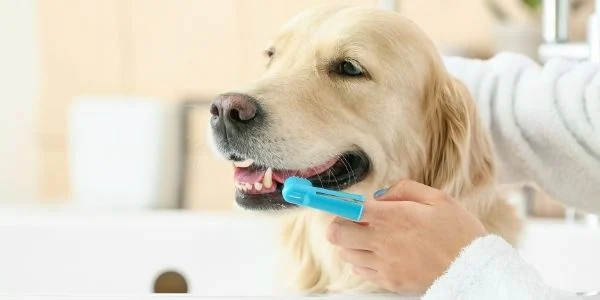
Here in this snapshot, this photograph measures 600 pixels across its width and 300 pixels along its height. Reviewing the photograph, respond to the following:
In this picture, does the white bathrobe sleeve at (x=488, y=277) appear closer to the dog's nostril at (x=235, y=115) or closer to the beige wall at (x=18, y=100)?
the dog's nostril at (x=235, y=115)

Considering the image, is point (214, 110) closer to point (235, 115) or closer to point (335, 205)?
point (235, 115)

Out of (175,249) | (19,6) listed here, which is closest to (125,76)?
(19,6)

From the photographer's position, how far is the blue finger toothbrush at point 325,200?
842 millimetres

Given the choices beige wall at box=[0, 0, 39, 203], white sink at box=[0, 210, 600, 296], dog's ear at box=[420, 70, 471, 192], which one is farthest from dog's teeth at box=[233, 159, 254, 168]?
beige wall at box=[0, 0, 39, 203]

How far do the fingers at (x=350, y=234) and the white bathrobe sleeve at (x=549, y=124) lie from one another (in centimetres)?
41

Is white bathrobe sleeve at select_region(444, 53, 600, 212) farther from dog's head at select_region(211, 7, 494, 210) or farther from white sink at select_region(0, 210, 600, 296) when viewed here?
white sink at select_region(0, 210, 600, 296)

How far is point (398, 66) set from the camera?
42.3 inches

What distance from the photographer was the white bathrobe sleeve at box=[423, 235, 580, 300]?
854mm

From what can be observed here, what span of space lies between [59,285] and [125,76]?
1520 millimetres

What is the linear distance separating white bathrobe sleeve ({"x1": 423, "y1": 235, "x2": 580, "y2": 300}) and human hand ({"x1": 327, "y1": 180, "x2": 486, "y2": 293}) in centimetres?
4

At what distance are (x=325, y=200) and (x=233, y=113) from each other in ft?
0.61

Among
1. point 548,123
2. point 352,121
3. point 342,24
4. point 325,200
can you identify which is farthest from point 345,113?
point 548,123

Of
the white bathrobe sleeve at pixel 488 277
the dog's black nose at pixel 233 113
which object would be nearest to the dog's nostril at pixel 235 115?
the dog's black nose at pixel 233 113

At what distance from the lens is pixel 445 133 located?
1.13 metres
